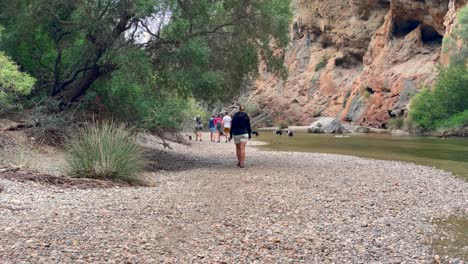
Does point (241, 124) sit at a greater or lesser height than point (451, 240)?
greater

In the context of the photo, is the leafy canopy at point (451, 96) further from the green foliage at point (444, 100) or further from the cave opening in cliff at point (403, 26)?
the cave opening in cliff at point (403, 26)

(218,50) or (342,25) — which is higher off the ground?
(342,25)

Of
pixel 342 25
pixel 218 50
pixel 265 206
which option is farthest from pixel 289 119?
pixel 265 206

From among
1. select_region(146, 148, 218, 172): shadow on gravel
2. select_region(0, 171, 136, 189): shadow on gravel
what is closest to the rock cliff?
select_region(146, 148, 218, 172): shadow on gravel

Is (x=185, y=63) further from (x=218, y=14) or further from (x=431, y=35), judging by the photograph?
(x=431, y=35)

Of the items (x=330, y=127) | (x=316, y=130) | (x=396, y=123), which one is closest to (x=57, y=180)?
(x=316, y=130)

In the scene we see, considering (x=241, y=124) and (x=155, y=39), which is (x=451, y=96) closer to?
(x=241, y=124)

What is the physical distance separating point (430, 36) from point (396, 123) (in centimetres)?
1272

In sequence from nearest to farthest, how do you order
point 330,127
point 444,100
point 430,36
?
1. point 444,100
2. point 330,127
3. point 430,36

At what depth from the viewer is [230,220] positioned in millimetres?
7449

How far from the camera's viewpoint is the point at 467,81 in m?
37.2

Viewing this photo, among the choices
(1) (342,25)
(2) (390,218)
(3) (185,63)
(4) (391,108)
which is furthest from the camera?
(1) (342,25)

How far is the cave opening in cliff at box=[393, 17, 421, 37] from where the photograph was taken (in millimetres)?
52656

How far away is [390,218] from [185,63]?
8582mm
